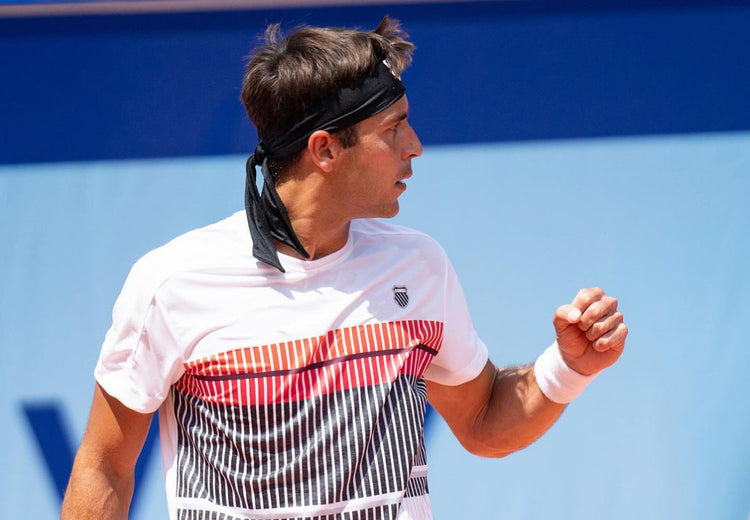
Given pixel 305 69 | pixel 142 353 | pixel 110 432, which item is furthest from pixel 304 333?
pixel 305 69

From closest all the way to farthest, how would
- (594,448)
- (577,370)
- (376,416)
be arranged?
(376,416), (577,370), (594,448)

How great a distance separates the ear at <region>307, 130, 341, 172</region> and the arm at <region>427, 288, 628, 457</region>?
0.59 metres

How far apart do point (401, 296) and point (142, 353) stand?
22.0 inches

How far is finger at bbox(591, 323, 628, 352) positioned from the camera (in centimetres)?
221

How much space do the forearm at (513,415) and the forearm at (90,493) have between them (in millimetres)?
852

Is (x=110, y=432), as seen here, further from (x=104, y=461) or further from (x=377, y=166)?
(x=377, y=166)

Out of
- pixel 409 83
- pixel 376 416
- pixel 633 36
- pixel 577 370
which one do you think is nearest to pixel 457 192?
pixel 409 83

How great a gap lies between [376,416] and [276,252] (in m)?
0.40

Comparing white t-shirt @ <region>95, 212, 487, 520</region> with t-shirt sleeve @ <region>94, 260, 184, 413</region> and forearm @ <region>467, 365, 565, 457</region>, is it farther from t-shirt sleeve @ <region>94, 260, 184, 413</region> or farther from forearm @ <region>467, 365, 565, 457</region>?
forearm @ <region>467, 365, 565, 457</region>

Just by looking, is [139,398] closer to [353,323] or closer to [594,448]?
[353,323]

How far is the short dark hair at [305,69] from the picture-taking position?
225 centimetres

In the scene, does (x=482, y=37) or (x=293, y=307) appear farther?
(x=482, y=37)

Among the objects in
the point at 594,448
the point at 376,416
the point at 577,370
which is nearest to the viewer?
the point at 376,416

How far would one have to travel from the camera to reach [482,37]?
3.50m
